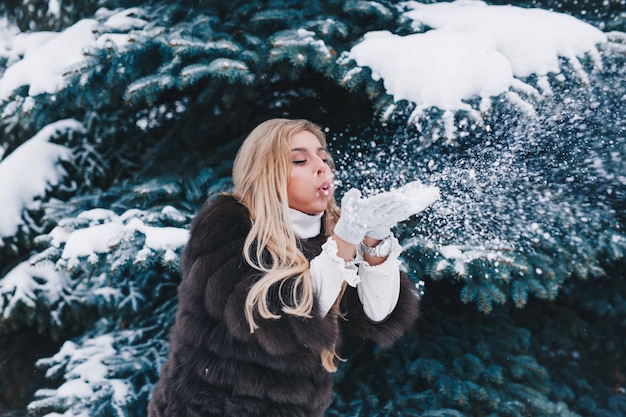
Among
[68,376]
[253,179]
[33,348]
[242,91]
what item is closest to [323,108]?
[242,91]

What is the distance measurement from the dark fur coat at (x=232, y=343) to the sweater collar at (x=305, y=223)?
0.04 m

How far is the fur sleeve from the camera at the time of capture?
1890 mm

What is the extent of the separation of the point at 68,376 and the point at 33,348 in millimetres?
666

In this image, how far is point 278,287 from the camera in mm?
1596

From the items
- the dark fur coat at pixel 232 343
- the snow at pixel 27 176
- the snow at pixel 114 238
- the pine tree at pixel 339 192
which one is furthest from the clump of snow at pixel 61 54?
the dark fur coat at pixel 232 343

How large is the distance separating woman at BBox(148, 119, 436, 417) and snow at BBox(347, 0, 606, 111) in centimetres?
67

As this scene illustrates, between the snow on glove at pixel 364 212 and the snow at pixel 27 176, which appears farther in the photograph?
the snow at pixel 27 176

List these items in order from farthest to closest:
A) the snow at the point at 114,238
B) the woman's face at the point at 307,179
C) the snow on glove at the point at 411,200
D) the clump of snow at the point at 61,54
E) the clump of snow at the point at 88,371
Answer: the clump of snow at the point at 88,371, the clump of snow at the point at 61,54, the snow at the point at 114,238, the woman's face at the point at 307,179, the snow on glove at the point at 411,200

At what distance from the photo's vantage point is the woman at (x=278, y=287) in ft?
5.14

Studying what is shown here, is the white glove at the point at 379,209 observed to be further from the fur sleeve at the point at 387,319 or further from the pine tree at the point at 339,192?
the pine tree at the point at 339,192

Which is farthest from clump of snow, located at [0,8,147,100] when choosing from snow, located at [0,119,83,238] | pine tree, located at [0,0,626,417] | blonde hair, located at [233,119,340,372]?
blonde hair, located at [233,119,340,372]

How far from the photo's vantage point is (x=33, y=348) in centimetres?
339

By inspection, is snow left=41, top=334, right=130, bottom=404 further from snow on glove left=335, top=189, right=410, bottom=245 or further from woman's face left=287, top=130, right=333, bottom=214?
snow on glove left=335, top=189, right=410, bottom=245

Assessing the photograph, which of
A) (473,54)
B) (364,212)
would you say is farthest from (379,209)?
(473,54)
